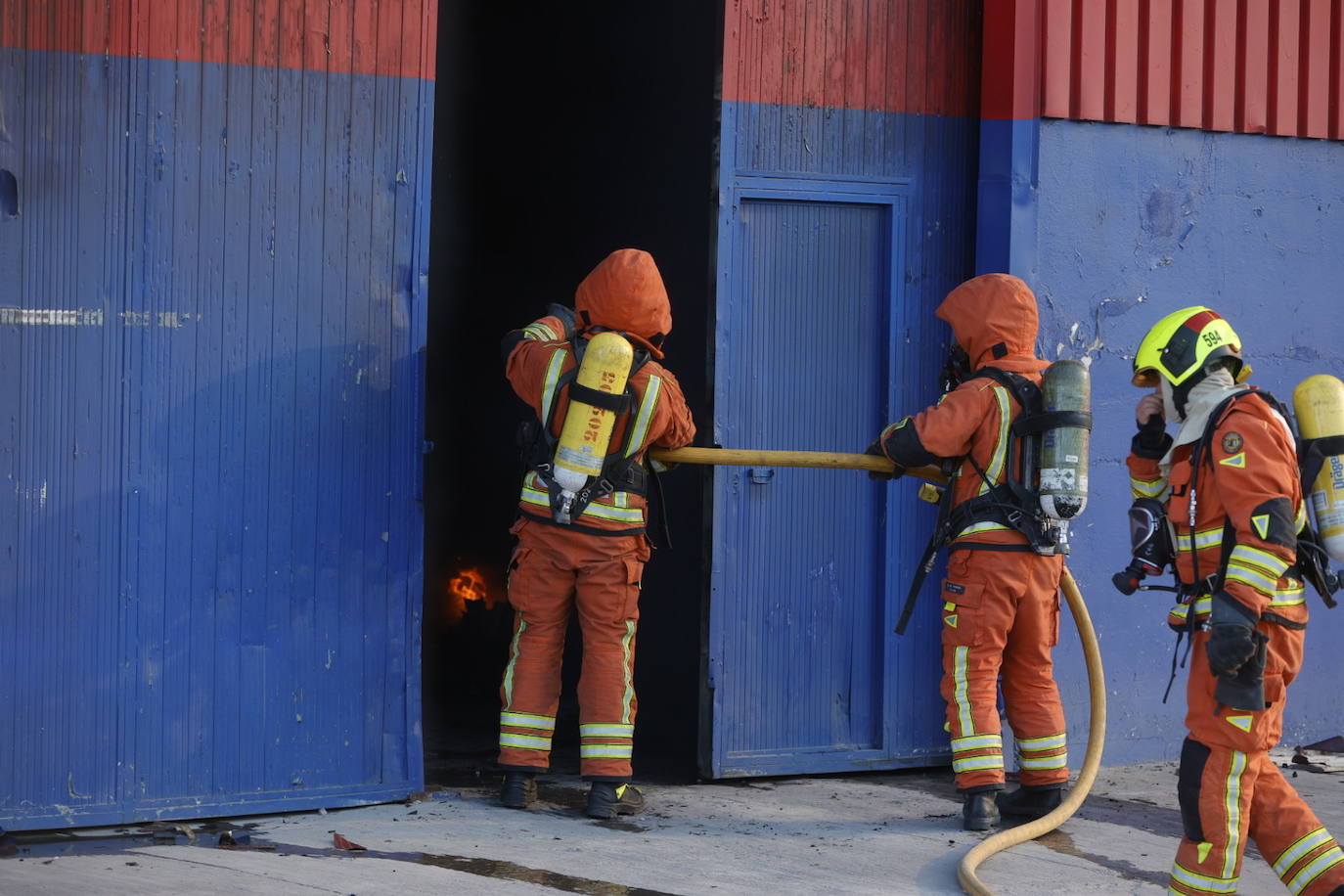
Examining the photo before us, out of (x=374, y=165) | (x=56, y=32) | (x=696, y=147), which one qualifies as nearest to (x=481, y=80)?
(x=696, y=147)

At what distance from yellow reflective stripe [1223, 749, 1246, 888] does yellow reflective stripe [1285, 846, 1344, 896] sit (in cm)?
21

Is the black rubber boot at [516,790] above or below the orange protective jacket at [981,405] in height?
below

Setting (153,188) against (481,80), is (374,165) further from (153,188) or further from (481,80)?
(481,80)

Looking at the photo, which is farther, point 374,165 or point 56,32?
point 374,165

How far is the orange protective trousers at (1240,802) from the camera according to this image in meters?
4.53

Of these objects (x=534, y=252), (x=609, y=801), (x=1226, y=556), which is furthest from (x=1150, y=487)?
(x=534, y=252)

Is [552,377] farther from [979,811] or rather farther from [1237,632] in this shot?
[1237,632]

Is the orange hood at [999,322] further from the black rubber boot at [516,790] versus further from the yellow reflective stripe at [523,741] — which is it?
the black rubber boot at [516,790]

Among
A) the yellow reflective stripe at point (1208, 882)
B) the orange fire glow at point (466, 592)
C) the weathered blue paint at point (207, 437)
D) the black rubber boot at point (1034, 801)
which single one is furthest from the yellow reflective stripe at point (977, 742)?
the orange fire glow at point (466, 592)

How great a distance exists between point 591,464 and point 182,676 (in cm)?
165

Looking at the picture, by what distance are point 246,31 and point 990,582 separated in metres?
3.37

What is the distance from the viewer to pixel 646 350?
19.8 ft

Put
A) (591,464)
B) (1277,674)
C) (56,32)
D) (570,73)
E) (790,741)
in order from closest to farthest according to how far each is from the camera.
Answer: (1277,674)
(56,32)
(591,464)
(790,741)
(570,73)

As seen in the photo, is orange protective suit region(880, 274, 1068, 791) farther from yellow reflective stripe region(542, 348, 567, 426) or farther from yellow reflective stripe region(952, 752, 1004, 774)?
yellow reflective stripe region(542, 348, 567, 426)
